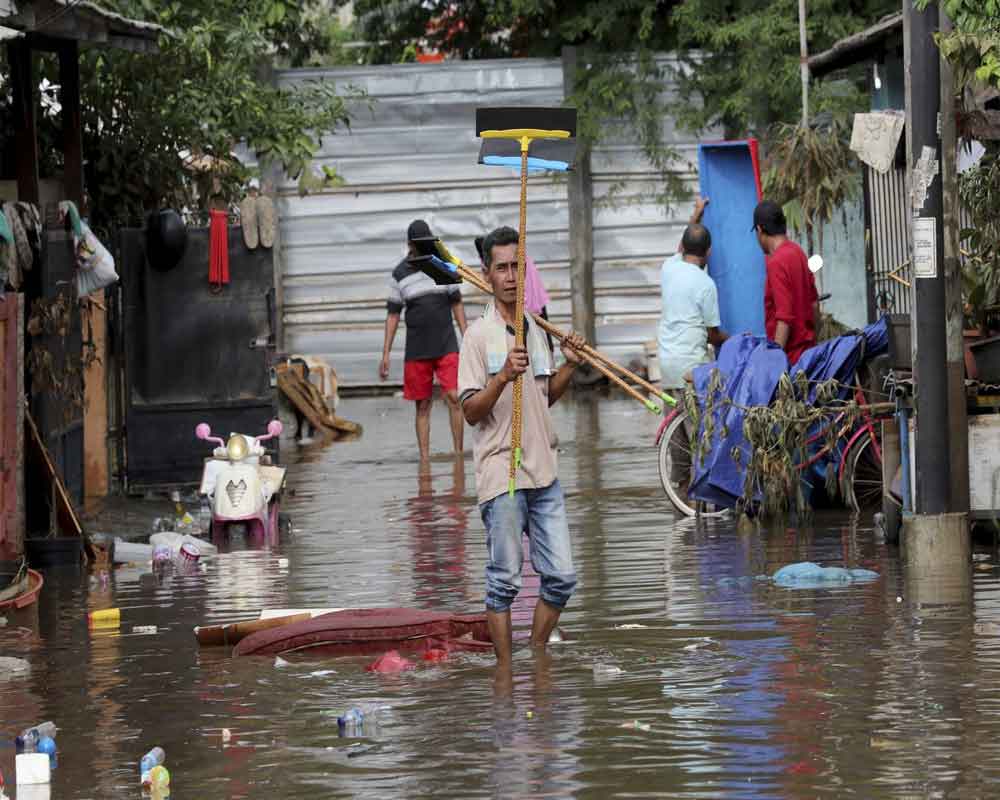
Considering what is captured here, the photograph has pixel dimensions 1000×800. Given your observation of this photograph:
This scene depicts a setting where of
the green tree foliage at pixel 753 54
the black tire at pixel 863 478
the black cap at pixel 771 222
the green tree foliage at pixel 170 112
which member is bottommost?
the black tire at pixel 863 478

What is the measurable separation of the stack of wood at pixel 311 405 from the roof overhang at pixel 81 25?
25.3 ft

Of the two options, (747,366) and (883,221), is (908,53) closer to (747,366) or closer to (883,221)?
(747,366)

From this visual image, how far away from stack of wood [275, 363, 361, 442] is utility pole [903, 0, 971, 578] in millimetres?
11774

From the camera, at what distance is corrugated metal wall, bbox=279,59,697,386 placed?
1019 inches

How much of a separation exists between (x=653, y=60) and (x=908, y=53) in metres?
15.0

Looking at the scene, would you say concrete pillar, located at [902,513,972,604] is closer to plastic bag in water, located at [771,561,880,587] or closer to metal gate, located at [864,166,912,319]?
plastic bag in water, located at [771,561,880,587]

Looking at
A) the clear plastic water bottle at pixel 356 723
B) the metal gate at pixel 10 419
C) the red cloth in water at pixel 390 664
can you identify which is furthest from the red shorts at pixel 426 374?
the clear plastic water bottle at pixel 356 723

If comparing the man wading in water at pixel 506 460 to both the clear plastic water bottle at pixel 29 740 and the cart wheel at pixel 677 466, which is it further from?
the cart wheel at pixel 677 466

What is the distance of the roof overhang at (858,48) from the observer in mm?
15633

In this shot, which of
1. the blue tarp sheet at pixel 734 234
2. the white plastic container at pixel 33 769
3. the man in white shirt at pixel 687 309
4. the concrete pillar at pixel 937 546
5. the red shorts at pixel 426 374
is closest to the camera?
the white plastic container at pixel 33 769

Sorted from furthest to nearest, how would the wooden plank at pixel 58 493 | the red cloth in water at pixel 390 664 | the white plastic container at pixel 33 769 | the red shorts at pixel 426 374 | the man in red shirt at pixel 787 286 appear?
the red shorts at pixel 426 374, the man in red shirt at pixel 787 286, the wooden plank at pixel 58 493, the red cloth in water at pixel 390 664, the white plastic container at pixel 33 769

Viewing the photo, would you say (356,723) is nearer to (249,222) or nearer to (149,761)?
(149,761)

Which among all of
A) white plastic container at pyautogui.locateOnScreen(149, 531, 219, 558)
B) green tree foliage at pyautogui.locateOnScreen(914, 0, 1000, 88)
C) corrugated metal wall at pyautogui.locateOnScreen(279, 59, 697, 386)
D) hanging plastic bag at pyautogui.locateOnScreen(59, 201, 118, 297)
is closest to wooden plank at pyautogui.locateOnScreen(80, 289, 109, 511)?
hanging plastic bag at pyautogui.locateOnScreen(59, 201, 118, 297)

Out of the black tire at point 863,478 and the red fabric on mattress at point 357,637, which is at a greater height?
the black tire at point 863,478
